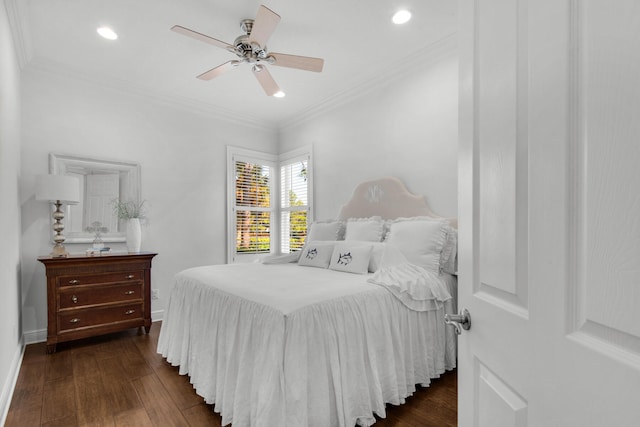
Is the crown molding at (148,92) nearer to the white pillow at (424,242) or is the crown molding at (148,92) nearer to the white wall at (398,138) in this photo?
the white wall at (398,138)

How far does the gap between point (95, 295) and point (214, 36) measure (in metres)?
2.76

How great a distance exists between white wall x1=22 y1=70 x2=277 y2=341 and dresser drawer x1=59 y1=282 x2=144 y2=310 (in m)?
0.48

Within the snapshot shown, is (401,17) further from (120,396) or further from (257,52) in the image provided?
(120,396)

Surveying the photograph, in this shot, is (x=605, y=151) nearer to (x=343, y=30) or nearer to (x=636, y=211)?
(x=636, y=211)

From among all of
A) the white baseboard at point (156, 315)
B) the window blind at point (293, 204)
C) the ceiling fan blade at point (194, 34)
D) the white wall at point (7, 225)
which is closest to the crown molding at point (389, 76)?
the window blind at point (293, 204)

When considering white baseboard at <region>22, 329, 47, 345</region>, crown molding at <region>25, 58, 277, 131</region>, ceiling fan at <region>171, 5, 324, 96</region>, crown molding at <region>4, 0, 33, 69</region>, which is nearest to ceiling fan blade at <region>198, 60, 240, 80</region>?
ceiling fan at <region>171, 5, 324, 96</region>

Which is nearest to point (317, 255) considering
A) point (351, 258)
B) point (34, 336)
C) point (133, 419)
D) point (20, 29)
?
point (351, 258)

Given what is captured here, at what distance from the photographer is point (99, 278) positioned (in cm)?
330

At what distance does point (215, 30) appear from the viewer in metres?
2.81

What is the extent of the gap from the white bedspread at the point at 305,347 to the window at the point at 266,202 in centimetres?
230

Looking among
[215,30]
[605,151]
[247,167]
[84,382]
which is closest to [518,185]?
[605,151]

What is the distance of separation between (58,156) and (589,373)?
4.41 metres

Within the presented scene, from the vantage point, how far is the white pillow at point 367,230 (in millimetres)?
3197

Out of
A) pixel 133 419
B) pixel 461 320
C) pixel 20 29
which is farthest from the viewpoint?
pixel 20 29
